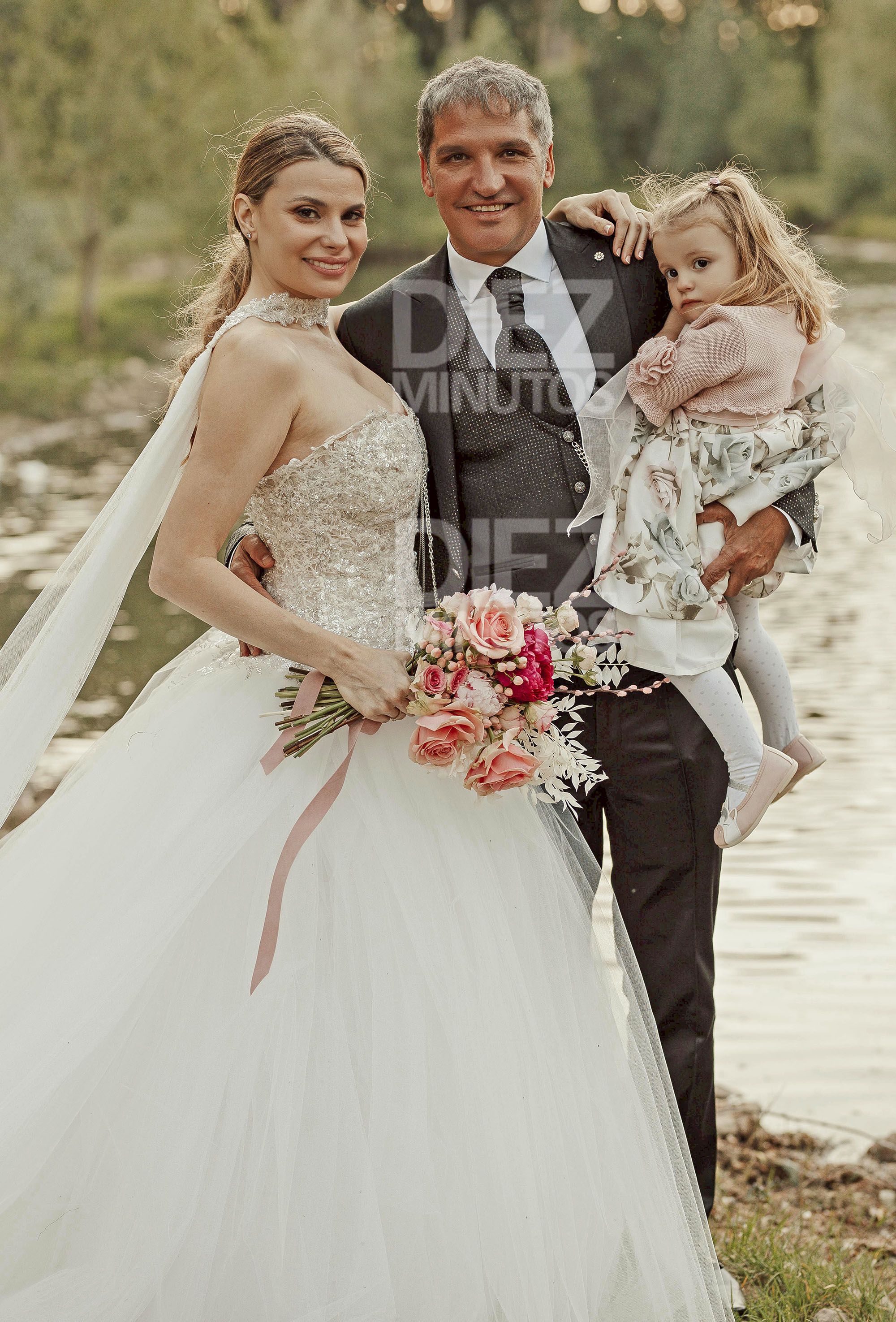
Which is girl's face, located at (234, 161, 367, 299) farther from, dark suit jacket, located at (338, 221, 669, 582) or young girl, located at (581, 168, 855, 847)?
young girl, located at (581, 168, 855, 847)

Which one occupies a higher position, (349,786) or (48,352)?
(48,352)

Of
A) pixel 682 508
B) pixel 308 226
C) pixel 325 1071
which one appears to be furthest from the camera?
pixel 682 508

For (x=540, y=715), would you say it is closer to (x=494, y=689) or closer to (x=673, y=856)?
(x=494, y=689)

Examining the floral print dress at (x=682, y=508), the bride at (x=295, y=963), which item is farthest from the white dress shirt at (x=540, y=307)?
the bride at (x=295, y=963)

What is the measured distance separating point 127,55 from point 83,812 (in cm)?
2278

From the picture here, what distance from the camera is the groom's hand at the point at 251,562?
261cm

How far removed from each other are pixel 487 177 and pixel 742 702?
1075 mm

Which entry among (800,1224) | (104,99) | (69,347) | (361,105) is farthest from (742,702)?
(361,105)

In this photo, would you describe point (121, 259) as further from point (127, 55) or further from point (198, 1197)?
point (198, 1197)

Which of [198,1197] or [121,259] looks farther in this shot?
[121,259]

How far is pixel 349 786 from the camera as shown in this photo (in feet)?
8.07

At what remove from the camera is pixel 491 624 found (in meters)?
2.27

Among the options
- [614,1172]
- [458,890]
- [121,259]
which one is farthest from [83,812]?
[121,259]

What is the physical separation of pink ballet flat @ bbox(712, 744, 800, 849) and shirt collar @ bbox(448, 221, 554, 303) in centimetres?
103
